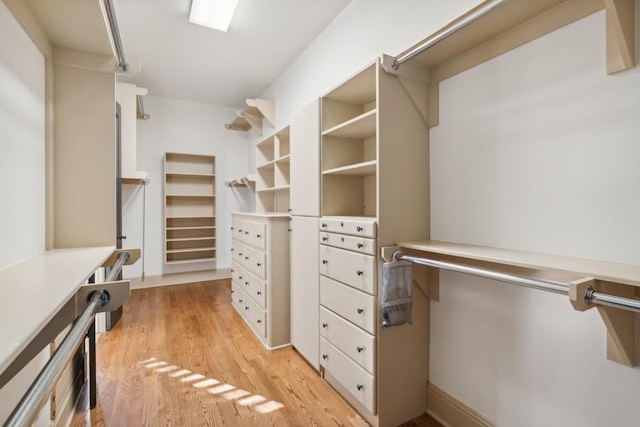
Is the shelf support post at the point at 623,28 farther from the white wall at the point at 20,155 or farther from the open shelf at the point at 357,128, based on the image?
the white wall at the point at 20,155

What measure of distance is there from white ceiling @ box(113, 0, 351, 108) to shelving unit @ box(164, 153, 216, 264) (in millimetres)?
1156

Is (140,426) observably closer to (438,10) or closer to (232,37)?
(438,10)

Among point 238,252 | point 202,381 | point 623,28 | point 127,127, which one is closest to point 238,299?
point 238,252

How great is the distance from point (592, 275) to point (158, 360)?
108 inches

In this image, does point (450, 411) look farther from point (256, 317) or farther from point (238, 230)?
point (238, 230)

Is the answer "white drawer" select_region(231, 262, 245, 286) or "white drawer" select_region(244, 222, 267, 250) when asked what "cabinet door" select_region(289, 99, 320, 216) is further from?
"white drawer" select_region(231, 262, 245, 286)

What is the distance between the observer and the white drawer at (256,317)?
8.86 feet

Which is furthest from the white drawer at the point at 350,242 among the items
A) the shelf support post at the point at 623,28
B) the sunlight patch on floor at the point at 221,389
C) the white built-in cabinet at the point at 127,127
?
the white built-in cabinet at the point at 127,127

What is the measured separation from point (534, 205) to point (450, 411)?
3.90ft

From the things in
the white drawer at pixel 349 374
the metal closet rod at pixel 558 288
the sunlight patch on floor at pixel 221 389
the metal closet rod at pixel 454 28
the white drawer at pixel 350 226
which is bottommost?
the sunlight patch on floor at pixel 221 389

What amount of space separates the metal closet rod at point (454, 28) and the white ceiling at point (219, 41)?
4.33ft

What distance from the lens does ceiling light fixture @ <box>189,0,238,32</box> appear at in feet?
8.08

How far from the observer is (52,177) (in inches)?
58.7

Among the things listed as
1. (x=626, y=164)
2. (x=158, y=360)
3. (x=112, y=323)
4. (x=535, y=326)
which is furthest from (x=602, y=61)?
(x=112, y=323)
